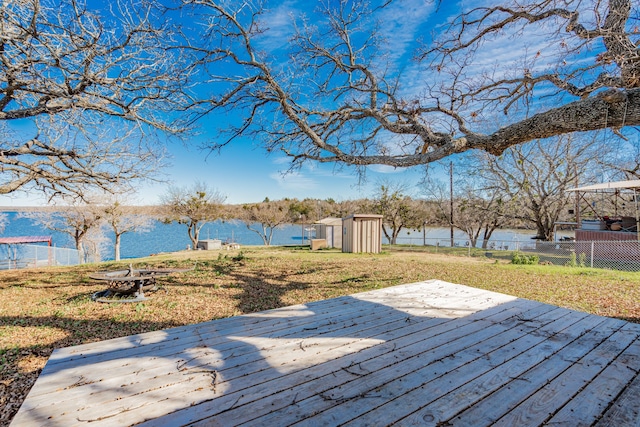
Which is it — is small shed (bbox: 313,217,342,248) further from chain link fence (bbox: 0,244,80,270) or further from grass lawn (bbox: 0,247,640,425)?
Answer: chain link fence (bbox: 0,244,80,270)

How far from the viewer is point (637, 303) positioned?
5.53 meters

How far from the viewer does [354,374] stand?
2.02 metres

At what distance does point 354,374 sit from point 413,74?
6.23 metres

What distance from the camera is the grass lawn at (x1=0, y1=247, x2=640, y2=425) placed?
14.3 feet

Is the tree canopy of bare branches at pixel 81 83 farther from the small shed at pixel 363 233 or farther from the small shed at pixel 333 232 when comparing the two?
the small shed at pixel 333 232

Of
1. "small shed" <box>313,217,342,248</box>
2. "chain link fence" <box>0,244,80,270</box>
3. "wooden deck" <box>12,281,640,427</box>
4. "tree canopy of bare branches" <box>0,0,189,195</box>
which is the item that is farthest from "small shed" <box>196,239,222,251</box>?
"wooden deck" <box>12,281,640,427</box>

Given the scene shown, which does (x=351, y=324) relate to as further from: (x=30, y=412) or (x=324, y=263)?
(x=324, y=263)

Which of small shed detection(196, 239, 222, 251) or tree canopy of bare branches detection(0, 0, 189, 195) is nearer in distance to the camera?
tree canopy of bare branches detection(0, 0, 189, 195)

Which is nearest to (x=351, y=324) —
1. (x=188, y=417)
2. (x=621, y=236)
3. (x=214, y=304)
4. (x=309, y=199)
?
(x=188, y=417)

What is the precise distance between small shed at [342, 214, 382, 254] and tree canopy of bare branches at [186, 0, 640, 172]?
923 cm

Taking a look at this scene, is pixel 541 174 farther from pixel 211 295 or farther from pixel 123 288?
pixel 123 288

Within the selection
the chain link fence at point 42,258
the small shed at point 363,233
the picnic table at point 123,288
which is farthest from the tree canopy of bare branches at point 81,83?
the chain link fence at point 42,258

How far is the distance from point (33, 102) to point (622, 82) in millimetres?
9135

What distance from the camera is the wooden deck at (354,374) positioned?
1.61m
